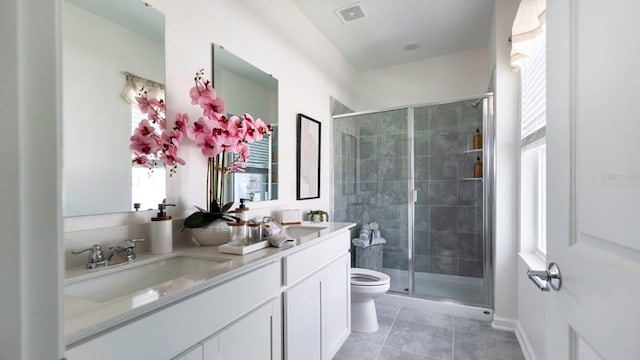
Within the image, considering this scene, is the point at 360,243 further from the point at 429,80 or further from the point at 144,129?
the point at 144,129

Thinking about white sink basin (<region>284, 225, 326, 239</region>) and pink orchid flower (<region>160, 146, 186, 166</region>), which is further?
white sink basin (<region>284, 225, 326, 239</region>)

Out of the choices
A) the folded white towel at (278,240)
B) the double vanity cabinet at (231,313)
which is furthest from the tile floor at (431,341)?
the folded white towel at (278,240)

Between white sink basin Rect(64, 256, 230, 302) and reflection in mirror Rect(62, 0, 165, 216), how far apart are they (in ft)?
0.87

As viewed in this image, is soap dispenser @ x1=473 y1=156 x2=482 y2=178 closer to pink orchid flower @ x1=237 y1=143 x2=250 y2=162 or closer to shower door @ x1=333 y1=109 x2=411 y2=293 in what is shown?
shower door @ x1=333 y1=109 x2=411 y2=293

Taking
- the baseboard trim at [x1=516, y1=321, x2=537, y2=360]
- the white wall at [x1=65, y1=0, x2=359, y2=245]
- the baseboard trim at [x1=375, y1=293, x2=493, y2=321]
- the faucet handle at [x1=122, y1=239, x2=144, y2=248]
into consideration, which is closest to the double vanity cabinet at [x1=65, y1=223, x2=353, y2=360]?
the faucet handle at [x1=122, y1=239, x2=144, y2=248]

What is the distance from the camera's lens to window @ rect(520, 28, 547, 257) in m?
1.77

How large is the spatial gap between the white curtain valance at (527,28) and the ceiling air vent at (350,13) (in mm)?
1245

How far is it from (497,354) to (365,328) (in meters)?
0.92

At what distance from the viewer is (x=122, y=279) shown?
105cm

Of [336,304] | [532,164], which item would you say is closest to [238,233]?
[336,304]

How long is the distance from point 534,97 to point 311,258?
1.69m

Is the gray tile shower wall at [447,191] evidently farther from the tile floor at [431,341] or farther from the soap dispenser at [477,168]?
the tile floor at [431,341]
